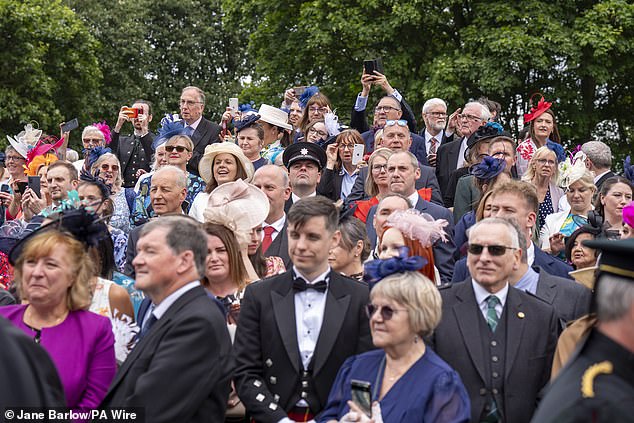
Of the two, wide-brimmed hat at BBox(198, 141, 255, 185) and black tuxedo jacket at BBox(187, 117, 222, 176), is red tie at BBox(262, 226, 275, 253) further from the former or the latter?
black tuxedo jacket at BBox(187, 117, 222, 176)

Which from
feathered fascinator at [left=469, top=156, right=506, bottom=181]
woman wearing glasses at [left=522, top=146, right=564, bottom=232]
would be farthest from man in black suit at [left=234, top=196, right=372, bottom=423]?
woman wearing glasses at [left=522, top=146, right=564, bottom=232]

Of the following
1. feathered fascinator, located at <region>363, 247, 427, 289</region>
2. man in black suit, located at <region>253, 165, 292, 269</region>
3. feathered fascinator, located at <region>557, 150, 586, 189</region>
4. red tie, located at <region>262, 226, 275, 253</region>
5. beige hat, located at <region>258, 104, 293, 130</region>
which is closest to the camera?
feathered fascinator, located at <region>363, 247, 427, 289</region>

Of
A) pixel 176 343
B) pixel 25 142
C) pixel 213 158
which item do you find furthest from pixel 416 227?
pixel 25 142

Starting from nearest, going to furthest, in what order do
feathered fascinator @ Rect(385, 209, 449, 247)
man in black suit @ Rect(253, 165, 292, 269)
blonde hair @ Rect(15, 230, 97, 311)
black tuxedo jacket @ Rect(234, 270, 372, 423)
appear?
blonde hair @ Rect(15, 230, 97, 311) → black tuxedo jacket @ Rect(234, 270, 372, 423) → feathered fascinator @ Rect(385, 209, 449, 247) → man in black suit @ Rect(253, 165, 292, 269)

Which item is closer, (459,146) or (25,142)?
(459,146)

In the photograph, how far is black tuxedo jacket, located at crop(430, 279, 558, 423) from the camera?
5.54 metres

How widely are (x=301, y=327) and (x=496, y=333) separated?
1.20m

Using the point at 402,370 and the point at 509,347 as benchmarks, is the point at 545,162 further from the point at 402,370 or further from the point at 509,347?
the point at 402,370

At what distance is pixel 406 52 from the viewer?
24.5m

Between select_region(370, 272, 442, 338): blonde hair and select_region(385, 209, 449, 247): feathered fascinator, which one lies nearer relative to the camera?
select_region(370, 272, 442, 338): blonde hair

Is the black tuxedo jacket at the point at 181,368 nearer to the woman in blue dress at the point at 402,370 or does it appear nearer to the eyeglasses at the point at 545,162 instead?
the woman in blue dress at the point at 402,370

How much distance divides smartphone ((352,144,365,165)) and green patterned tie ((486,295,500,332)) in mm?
4882

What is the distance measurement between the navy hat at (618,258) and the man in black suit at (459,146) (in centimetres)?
804

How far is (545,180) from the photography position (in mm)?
9969
